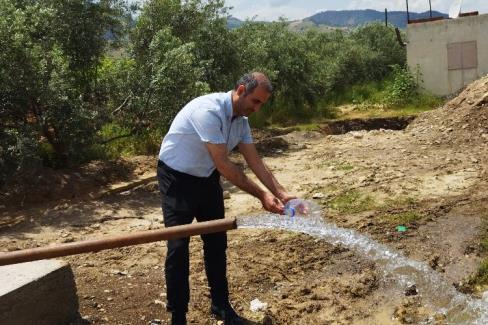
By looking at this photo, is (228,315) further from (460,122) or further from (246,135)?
(460,122)

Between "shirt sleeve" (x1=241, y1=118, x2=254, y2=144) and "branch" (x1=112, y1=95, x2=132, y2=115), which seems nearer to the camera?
"shirt sleeve" (x1=241, y1=118, x2=254, y2=144)

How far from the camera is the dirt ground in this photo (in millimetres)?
3994

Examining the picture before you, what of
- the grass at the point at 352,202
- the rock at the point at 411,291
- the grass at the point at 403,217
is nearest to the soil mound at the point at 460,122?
the grass at the point at 352,202

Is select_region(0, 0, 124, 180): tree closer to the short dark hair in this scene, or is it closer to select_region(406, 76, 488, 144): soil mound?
the short dark hair

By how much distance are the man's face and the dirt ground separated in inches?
59.9

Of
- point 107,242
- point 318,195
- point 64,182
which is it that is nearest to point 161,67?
point 64,182

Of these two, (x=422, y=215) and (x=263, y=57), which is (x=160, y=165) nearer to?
(x=422, y=215)

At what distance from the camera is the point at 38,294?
333 centimetres

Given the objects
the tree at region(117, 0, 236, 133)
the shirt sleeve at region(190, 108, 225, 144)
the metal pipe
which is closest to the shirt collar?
the shirt sleeve at region(190, 108, 225, 144)

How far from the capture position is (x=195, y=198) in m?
3.32

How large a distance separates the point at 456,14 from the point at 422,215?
43.7ft

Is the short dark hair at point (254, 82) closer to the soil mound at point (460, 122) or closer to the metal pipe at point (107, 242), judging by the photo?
the metal pipe at point (107, 242)

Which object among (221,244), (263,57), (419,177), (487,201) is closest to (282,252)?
(221,244)

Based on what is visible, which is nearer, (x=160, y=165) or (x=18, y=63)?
(x=160, y=165)
